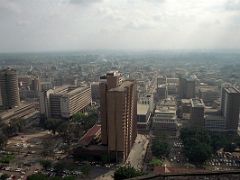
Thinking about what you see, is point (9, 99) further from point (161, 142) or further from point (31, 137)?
point (161, 142)

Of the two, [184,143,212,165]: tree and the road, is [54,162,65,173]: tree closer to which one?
the road

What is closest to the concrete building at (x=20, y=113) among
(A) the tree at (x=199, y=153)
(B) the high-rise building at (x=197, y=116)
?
(B) the high-rise building at (x=197, y=116)

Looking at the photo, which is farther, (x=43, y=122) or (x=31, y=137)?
(x=43, y=122)

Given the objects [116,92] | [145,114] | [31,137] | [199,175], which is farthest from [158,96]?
[199,175]

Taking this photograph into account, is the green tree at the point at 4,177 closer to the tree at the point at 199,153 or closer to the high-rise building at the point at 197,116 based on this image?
the tree at the point at 199,153

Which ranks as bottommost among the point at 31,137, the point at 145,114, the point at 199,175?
the point at 31,137

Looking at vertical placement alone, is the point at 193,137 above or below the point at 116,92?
below

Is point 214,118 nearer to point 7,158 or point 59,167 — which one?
point 59,167
